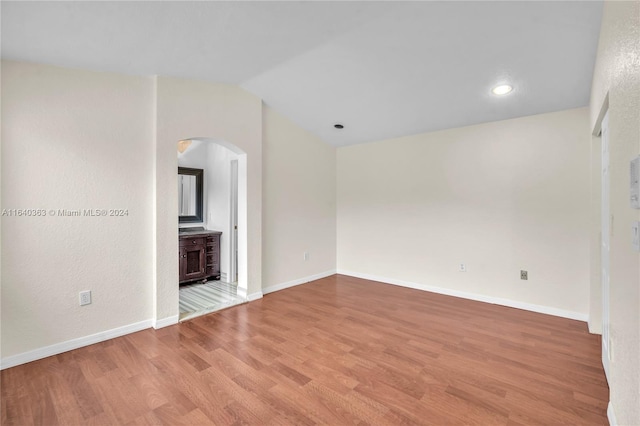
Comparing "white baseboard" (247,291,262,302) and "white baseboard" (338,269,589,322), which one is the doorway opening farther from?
"white baseboard" (338,269,589,322)

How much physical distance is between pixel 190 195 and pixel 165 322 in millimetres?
2670

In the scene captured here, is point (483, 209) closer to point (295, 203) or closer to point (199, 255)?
point (295, 203)

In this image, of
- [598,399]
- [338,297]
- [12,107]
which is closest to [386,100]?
[338,297]

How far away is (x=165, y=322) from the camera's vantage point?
305cm

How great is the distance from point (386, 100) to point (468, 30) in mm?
1300

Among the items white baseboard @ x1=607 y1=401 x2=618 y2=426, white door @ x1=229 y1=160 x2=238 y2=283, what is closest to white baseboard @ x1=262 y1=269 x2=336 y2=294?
white door @ x1=229 y1=160 x2=238 y2=283

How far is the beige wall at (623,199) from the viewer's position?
1.17 m

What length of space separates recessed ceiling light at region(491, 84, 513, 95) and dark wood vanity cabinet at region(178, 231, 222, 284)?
13.8 feet

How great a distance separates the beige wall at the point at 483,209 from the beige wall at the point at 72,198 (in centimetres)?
324

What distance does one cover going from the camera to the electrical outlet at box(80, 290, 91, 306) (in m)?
2.62

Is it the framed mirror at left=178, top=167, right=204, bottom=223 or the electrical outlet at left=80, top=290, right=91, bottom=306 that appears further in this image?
the framed mirror at left=178, top=167, right=204, bottom=223

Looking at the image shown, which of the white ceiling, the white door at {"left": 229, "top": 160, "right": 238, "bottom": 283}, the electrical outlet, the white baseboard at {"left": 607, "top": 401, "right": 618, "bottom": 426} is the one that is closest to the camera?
the white baseboard at {"left": 607, "top": 401, "right": 618, "bottom": 426}

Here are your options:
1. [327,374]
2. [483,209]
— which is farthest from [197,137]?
[483,209]

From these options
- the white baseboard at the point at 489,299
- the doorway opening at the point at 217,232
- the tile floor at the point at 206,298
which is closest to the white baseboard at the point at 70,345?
the tile floor at the point at 206,298
